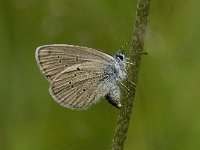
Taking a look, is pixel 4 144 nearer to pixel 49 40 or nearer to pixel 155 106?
pixel 49 40

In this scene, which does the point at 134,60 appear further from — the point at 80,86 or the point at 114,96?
the point at 80,86

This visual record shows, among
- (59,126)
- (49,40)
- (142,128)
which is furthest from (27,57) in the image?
(142,128)

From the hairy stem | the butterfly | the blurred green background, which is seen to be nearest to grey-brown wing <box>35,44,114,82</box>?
the butterfly

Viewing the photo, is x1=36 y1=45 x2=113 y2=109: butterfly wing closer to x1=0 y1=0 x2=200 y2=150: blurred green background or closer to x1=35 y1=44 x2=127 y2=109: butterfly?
x1=35 y1=44 x2=127 y2=109: butterfly

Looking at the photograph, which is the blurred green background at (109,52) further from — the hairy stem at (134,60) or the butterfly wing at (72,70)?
the hairy stem at (134,60)

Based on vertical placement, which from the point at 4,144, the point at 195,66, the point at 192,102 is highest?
the point at 195,66

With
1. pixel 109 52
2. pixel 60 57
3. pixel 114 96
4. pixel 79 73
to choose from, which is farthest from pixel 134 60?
pixel 109 52

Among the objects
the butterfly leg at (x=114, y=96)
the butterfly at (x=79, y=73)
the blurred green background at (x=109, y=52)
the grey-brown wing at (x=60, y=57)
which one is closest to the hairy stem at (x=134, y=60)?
the butterfly leg at (x=114, y=96)
